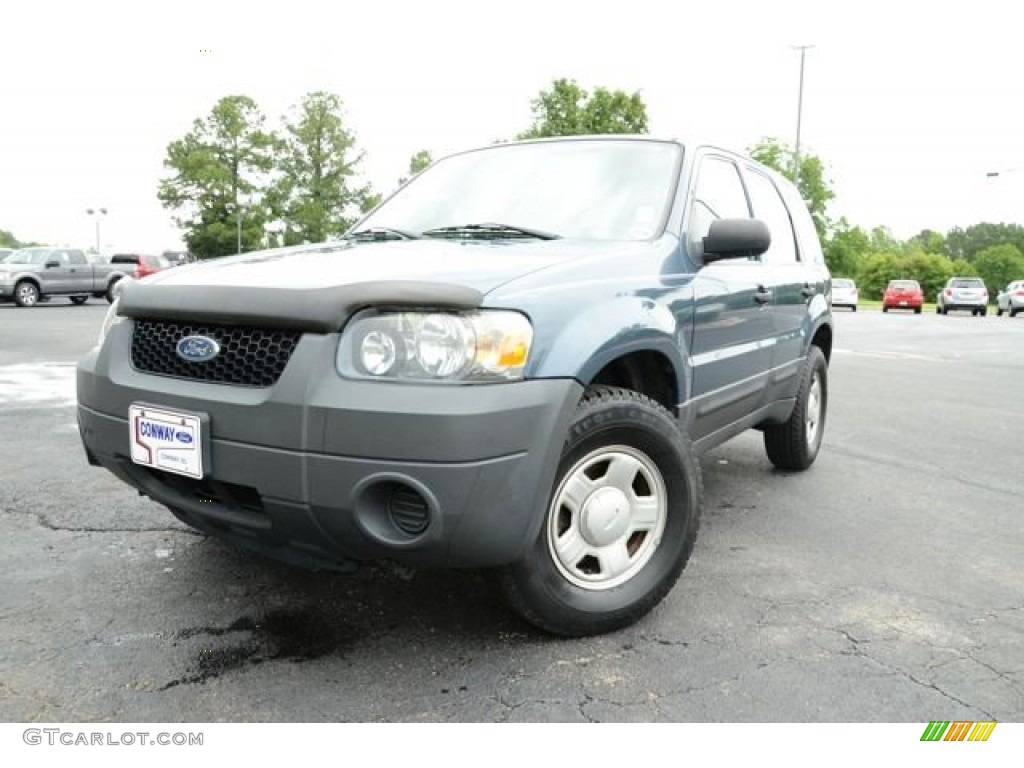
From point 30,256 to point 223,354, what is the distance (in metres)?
24.0

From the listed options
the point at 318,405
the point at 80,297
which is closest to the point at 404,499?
the point at 318,405

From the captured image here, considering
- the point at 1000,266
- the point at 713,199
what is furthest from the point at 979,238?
the point at 713,199

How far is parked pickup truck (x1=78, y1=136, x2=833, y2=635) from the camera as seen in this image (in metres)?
2.23

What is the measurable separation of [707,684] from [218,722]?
4.34 feet

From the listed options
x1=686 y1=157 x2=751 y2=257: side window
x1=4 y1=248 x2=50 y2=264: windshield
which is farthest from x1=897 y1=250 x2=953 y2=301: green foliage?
x1=686 y1=157 x2=751 y2=257: side window

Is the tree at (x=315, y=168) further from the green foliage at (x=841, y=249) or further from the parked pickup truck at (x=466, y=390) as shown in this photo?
the parked pickup truck at (x=466, y=390)

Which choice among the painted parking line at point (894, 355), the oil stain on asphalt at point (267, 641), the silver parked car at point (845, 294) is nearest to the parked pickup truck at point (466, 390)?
the oil stain on asphalt at point (267, 641)

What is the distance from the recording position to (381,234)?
11.6 ft

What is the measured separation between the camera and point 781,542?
3.76m

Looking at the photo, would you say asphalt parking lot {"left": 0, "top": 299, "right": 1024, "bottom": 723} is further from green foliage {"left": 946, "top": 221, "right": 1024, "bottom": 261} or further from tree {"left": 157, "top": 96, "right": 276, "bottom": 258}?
green foliage {"left": 946, "top": 221, "right": 1024, "bottom": 261}

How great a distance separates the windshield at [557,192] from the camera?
133 inches

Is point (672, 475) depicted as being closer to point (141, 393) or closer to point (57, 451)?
point (141, 393)

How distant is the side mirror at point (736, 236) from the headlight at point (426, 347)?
1.27m
